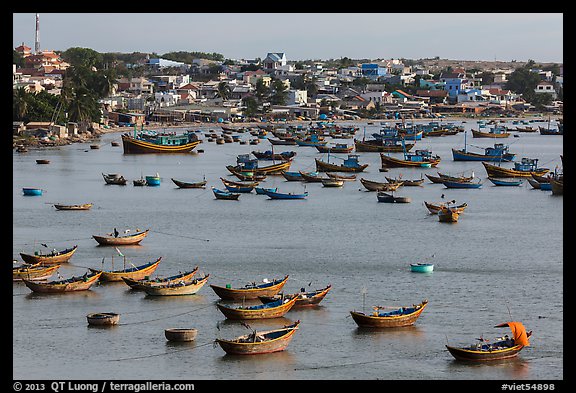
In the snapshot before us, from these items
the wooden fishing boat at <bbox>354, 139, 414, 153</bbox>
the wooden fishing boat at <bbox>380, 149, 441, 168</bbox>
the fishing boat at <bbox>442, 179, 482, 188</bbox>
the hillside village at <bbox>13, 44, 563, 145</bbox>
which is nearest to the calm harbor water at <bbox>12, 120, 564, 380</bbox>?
the fishing boat at <bbox>442, 179, 482, 188</bbox>

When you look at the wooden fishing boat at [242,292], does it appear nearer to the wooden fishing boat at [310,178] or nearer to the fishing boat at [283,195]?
the fishing boat at [283,195]

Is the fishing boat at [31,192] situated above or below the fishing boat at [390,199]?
above

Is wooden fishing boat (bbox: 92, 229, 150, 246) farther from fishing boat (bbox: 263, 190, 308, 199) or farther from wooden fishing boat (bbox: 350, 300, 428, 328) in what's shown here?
fishing boat (bbox: 263, 190, 308, 199)

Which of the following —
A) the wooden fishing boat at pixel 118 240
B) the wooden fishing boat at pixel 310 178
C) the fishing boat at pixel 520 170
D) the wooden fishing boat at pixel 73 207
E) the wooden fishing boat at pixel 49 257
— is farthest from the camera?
the fishing boat at pixel 520 170

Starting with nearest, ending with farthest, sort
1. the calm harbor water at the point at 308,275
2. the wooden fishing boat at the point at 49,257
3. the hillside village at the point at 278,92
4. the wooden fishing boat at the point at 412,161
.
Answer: the calm harbor water at the point at 308,275 < the wooden fishing boat at the point at 49,257 < the wooden fishing boat at the point at 412,161 < the hillside village at the point at 278,92

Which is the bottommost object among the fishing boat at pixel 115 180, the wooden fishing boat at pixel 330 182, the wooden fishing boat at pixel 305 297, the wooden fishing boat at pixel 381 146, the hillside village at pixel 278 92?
the wooden fishing boat at pixel 305 297

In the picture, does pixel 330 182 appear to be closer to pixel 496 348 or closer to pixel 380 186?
pixel 380 186

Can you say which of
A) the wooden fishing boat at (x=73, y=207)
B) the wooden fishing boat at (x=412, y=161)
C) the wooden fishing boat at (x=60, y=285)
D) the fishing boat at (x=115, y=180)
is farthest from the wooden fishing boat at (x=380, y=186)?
the wooden fishing boat at (x=60, y=285)

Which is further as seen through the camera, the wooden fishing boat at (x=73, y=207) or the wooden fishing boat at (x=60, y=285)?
the wooden fishing boat at (x=73, y=207)

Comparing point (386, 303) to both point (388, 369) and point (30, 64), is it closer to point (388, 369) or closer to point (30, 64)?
point (388, 369)
